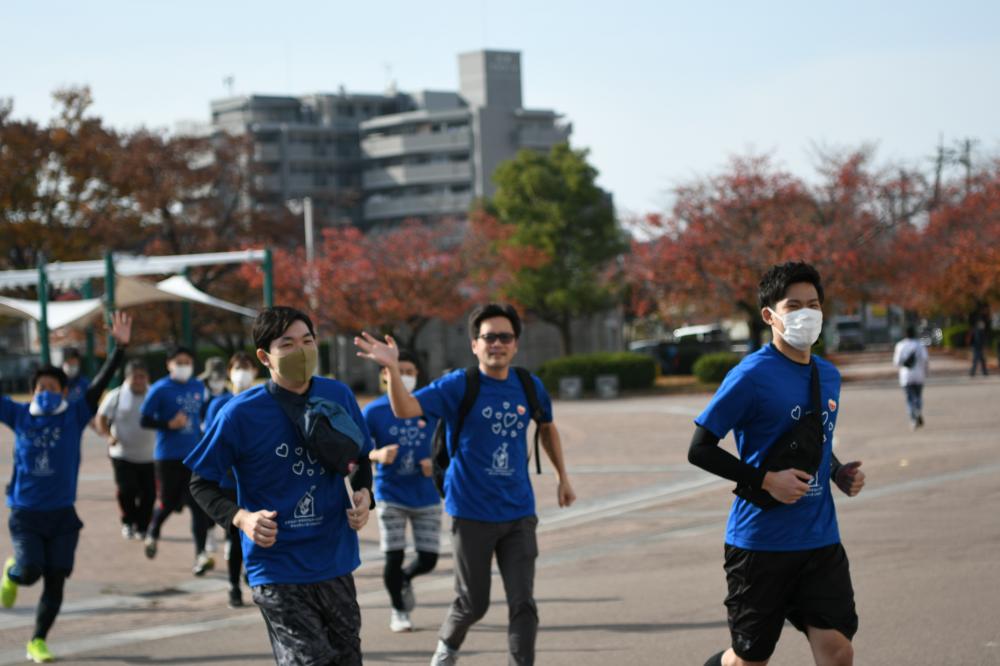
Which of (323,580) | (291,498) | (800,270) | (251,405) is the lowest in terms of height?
(323,580)

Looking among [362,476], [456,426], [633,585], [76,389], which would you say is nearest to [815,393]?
[362,476]

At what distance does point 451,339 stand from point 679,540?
36596 mm

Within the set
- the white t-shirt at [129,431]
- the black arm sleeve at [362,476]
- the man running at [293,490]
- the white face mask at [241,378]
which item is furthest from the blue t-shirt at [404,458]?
the white t-shirt at [129,431]

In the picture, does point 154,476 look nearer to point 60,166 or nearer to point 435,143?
point 60,166

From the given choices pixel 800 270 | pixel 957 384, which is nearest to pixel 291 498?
pixel 800 270

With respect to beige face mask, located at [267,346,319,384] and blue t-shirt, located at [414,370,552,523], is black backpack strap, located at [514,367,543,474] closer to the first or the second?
blue t-shirt, located at [414,370,552,523]

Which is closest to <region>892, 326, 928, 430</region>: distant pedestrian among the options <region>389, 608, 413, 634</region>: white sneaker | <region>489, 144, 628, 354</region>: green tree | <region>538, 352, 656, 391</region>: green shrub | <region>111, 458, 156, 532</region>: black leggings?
<region>111, 458, 156, 532</region>: black leggings

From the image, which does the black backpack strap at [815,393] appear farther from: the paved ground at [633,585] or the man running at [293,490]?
the paved ground at [633,585]

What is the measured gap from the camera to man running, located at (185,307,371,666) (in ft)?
16.0

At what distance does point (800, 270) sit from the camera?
5.05m

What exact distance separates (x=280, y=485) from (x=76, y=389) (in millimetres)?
3983

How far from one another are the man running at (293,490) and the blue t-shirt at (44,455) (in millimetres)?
3349

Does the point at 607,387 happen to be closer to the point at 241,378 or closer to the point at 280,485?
the point at 241,378

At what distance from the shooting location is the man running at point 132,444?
12.8 meters
